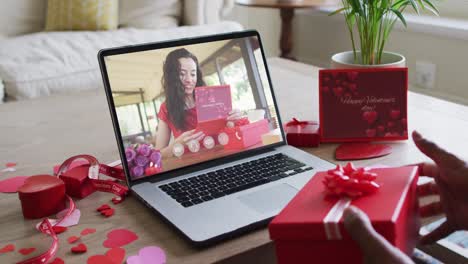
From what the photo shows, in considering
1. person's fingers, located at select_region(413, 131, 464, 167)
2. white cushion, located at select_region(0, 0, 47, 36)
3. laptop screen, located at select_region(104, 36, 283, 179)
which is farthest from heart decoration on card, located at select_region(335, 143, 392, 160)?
white cushion, located at select_region(0, 0, 47, 36)

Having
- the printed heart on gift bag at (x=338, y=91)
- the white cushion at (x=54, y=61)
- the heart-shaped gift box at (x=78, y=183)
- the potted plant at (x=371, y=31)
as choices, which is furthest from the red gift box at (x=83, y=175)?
the white cushion at (x=54, y=61)

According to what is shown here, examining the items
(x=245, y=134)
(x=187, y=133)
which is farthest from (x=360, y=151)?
(x=187, y=133)

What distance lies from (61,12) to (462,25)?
1.76 meters

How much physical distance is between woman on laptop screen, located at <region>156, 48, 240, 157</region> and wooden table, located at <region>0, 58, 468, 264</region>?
0.42 feet

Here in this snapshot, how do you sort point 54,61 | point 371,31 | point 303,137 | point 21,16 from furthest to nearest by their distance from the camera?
point 21,16 → point 54,61 → point 371,31 → point 303,137

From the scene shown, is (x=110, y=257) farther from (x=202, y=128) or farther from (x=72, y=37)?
(x=72, y=37)

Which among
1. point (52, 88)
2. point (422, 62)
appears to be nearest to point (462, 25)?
point (422, 62)

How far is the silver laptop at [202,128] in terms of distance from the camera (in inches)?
30.6

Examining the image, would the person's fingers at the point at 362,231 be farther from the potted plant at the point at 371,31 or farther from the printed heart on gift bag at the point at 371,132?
the potted plant at the point at 371,31

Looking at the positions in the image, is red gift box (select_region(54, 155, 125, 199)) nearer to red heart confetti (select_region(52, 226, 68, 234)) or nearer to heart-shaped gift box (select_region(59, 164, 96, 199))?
heart-shaped gift box (select_region(59, 164, 96, 199))

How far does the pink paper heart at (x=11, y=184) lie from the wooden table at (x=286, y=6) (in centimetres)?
187

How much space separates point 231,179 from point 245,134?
0.12 m

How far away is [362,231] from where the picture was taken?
52cm

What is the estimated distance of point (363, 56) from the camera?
1151mm
